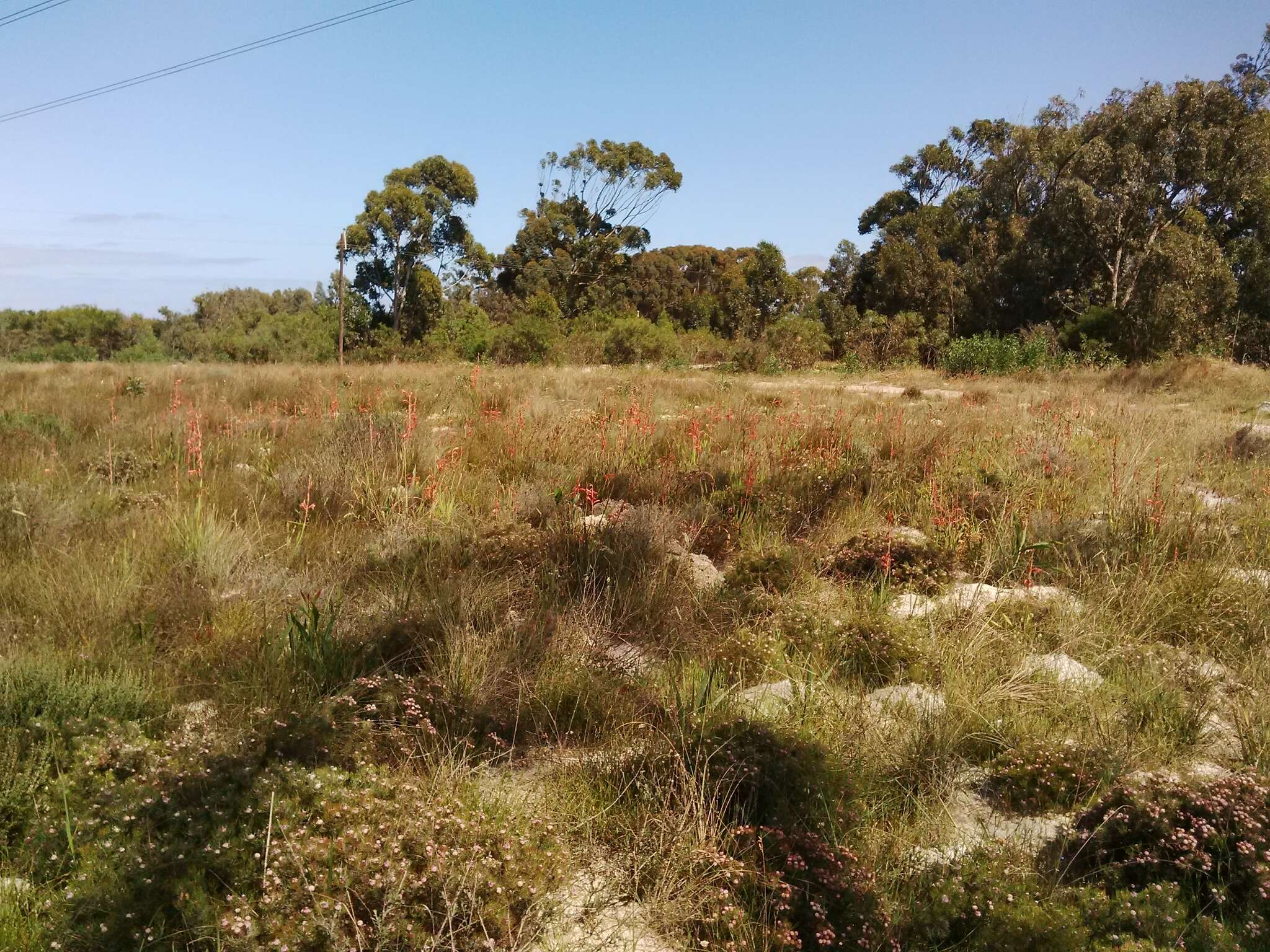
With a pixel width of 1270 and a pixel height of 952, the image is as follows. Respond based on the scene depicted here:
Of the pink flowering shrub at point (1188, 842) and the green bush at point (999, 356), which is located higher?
the green bush at point (999, 356)

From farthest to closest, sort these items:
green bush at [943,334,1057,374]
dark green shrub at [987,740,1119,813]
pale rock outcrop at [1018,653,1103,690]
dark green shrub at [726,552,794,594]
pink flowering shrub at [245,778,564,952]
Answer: green bush at [943,334,1057,374] → dark green shrub at [726,552,794,594] → pale rock outcrop at [1018,653,1103,690] → dark green shrub at [987,740,1119,813] → pink flowering shrub at [245,778,564,952]

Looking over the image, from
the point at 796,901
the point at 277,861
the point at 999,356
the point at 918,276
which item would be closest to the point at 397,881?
the point at 277,861

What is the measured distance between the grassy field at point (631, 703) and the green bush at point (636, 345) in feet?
56.1

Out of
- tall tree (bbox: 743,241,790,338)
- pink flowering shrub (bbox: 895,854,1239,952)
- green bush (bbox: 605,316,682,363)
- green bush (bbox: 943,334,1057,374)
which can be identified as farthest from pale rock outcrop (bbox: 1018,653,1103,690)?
tall tree (bbox: 743,241,790,338)

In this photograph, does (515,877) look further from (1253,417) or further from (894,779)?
(1253,417)

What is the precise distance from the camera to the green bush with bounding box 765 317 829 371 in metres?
22.2

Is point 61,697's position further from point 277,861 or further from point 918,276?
point 918,276

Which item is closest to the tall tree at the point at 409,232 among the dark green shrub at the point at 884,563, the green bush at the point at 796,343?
the green bush at the point at 796,343

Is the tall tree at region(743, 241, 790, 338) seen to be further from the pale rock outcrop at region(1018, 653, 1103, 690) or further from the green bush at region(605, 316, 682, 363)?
the pale rock outcrop at region(1018, 653, 1103, 690)

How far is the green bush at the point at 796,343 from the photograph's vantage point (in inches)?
874

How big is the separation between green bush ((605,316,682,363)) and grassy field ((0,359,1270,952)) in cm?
1709

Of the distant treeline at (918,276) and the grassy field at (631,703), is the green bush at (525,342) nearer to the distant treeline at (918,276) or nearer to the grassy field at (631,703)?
the distant treeline at (918,276)

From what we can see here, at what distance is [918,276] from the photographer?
2972cm

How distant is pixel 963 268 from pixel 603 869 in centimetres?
3080
